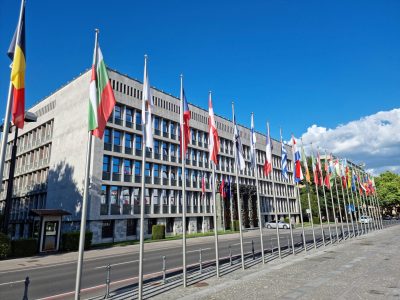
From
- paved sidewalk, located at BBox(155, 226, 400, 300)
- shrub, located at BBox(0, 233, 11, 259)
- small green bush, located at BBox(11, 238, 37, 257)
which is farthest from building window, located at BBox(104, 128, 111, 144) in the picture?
paved sidewalk, located at BBox(155, 226, 400, 300)

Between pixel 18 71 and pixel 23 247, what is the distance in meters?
20.4

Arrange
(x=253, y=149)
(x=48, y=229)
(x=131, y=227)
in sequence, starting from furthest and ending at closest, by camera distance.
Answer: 1. (x=131, y=227)
2. (x=48, y=229)
3. (x=253, y=149)

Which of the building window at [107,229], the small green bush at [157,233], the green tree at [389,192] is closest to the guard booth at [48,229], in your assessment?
the building window at [107,229]

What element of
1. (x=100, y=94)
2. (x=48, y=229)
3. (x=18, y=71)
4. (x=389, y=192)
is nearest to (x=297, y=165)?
(x=100, y=94)

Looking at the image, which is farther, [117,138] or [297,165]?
[117,138]

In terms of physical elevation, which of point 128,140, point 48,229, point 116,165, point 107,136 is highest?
point 128,140

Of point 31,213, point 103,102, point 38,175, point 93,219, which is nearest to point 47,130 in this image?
point 38,175

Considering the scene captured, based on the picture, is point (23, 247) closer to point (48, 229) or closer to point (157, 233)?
point (48, 229)

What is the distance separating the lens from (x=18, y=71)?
7.91 metres

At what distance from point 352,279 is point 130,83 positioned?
36.1 m

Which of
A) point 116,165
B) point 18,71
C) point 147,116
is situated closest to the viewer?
point 18,71

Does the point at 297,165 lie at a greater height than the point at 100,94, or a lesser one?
lesser

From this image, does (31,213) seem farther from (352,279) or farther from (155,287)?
(352,279)

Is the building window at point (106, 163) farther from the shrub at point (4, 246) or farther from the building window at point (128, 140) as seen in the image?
the shrub at point (4, 246)
